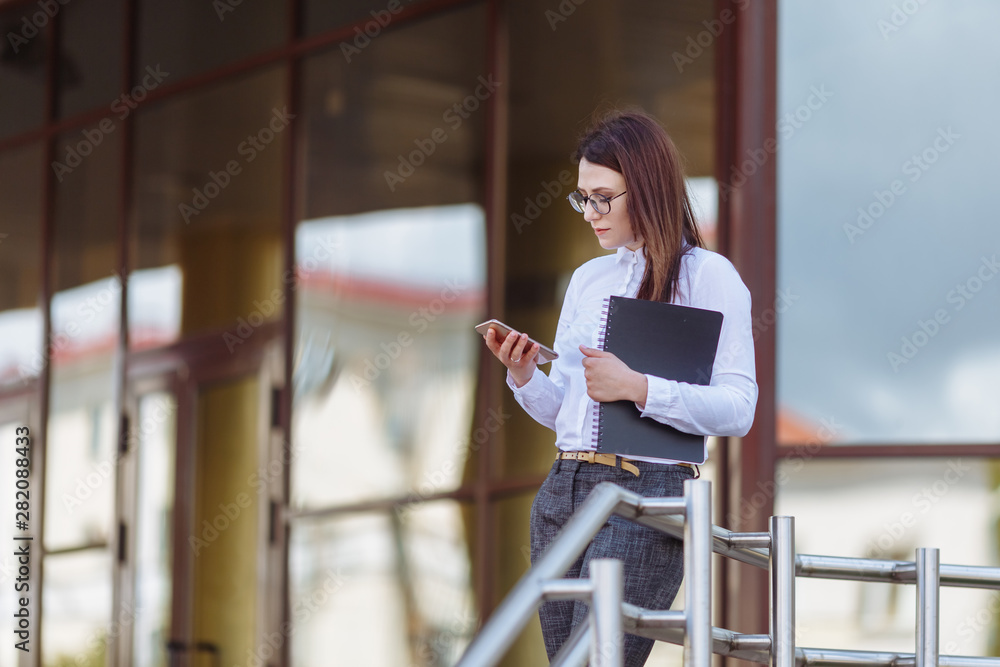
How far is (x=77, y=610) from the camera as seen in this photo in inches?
273

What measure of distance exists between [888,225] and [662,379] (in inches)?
92.1

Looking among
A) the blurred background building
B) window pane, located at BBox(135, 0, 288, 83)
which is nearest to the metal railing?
the blurred background building

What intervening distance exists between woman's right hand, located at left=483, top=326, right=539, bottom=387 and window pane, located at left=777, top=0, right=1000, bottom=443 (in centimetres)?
210

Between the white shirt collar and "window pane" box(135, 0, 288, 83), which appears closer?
the white shirt collar

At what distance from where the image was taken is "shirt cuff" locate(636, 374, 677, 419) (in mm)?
1968

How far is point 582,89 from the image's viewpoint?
4.83m

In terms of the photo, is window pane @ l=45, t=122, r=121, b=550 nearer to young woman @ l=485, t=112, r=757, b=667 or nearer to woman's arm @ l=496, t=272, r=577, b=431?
woman's arm @ l=496, t=272, r=577, b=431

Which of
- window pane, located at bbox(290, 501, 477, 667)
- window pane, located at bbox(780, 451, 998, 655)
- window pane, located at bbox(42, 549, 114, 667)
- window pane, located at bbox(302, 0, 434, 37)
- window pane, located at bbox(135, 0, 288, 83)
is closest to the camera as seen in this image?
window pane, located at bbox(780, 451, 998, 655)

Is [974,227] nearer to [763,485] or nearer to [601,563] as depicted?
[763,485]

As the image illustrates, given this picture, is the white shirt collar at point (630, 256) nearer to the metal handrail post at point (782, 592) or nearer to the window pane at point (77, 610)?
the metal handrail post at point (782, 592)

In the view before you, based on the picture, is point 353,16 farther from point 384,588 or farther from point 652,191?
point 652,191

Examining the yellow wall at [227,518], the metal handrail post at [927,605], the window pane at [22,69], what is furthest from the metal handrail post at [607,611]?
the window pane at [22,69]

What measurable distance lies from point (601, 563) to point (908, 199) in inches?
110

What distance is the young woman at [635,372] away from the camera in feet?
6.55
